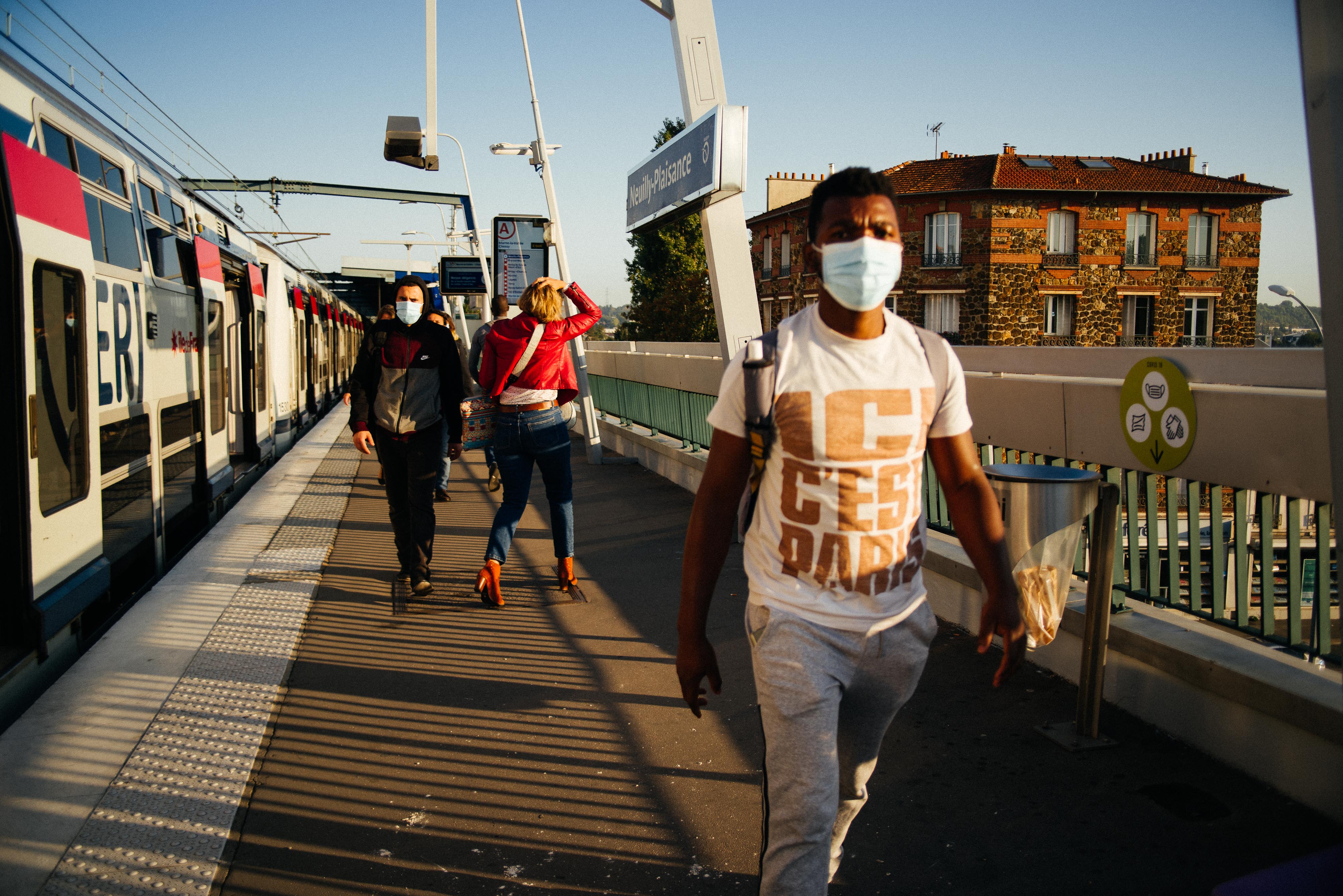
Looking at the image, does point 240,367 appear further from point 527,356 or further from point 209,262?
point 527,356

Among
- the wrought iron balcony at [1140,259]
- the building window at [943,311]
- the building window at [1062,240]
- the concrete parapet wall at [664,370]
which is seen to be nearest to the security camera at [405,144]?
the concrete parapet wall at [664,370]

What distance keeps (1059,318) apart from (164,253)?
54.7 m

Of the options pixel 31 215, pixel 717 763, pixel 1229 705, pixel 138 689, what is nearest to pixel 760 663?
pixel 717 763

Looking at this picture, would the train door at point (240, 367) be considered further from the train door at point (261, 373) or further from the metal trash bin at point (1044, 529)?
the metal trash bin at point (1044, 529)

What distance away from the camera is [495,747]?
3.86 meters

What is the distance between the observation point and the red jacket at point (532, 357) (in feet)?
19.2

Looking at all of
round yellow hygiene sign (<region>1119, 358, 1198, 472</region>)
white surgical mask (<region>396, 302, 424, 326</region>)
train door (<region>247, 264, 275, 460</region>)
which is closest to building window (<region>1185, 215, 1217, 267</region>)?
train door (<region>247, 264, 275, 460</region>)

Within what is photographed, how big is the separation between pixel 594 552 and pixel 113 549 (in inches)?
123

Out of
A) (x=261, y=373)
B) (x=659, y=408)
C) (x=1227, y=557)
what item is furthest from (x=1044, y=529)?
(x=261, y=373)

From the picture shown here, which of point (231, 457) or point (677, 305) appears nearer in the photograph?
point (231, 457)

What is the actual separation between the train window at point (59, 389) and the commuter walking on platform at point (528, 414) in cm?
214

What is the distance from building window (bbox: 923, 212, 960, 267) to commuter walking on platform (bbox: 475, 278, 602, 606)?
5181 cm

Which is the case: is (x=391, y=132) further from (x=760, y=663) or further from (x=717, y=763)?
(x=760, y=663)

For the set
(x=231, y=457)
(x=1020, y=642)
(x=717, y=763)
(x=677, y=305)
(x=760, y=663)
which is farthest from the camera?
(x=677, y=305)
